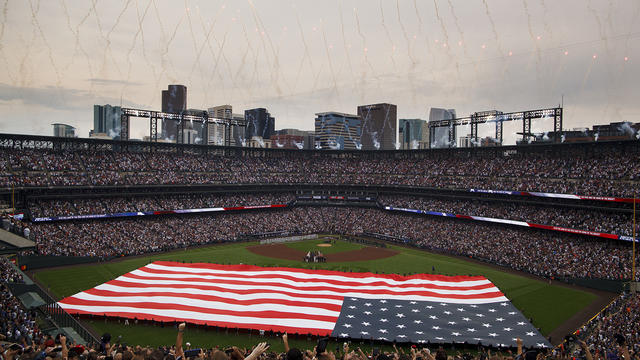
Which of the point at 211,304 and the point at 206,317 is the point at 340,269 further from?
the point at 206,317

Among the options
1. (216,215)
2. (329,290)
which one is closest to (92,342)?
(329,290)

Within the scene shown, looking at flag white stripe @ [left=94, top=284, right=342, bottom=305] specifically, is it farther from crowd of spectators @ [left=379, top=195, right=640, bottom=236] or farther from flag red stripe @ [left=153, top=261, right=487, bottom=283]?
crowd of spectators @ [left=379, top=195, right=640, bottom=236]

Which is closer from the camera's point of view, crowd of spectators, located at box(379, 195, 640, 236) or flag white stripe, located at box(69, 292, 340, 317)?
flag white stripe, located at box(69, 292, 340, 317)

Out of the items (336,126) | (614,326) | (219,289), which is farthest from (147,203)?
(336,126)

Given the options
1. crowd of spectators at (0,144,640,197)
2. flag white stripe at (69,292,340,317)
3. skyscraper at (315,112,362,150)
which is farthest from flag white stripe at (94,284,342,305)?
skyscraper at (315,112,362,150)

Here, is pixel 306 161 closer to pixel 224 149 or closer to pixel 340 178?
pixel 340 178

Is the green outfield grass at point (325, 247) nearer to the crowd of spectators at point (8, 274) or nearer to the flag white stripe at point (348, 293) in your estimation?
the flag white stripe at point (348, 293)
